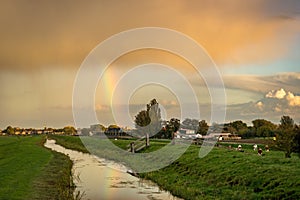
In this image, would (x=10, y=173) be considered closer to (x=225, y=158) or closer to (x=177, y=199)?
(x=177, y=199)

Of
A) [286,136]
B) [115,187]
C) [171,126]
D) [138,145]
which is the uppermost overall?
[171,126]

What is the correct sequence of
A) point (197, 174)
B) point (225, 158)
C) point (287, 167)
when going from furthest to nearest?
1. point (225, 158)
2. point (197, 174)
3. point (287, 167)

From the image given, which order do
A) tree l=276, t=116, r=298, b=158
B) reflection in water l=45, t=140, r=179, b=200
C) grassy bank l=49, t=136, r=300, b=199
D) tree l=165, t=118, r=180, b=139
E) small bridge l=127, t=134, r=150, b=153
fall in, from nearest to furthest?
grassy bank l=49, t=136, r=300, b=199 < reflection in water l=45, t=140, r=179, b=200 < tree l=276, t=116, r=298, b=158 < small bridge l=127, t=134, r=150, b=153 < tree l=165, t=118, r=180, b=139

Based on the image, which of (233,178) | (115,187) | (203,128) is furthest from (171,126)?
(233,178)

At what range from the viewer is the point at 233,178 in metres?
31.9

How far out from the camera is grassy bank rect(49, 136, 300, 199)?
26.2 metres

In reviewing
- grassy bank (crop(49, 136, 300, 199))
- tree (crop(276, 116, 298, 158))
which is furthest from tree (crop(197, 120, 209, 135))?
tree (crop(276, 116, 298, 158))

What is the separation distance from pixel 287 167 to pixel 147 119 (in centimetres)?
6035

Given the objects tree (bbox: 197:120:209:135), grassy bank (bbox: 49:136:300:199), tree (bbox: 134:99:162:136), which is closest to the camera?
grassy bank (bbox: 49:136:300:199)

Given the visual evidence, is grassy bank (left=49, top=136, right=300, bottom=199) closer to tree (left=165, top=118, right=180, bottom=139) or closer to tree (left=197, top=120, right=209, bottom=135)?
tree (left=165, top=118, right=180, bottom=139)

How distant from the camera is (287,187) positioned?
25.4 meters

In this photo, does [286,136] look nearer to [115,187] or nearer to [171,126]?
[115,187]

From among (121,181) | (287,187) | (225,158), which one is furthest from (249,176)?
(121,181)

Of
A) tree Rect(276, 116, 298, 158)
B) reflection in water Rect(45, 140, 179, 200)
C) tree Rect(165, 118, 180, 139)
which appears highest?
tree Rect(165, 118, 180, 139)
